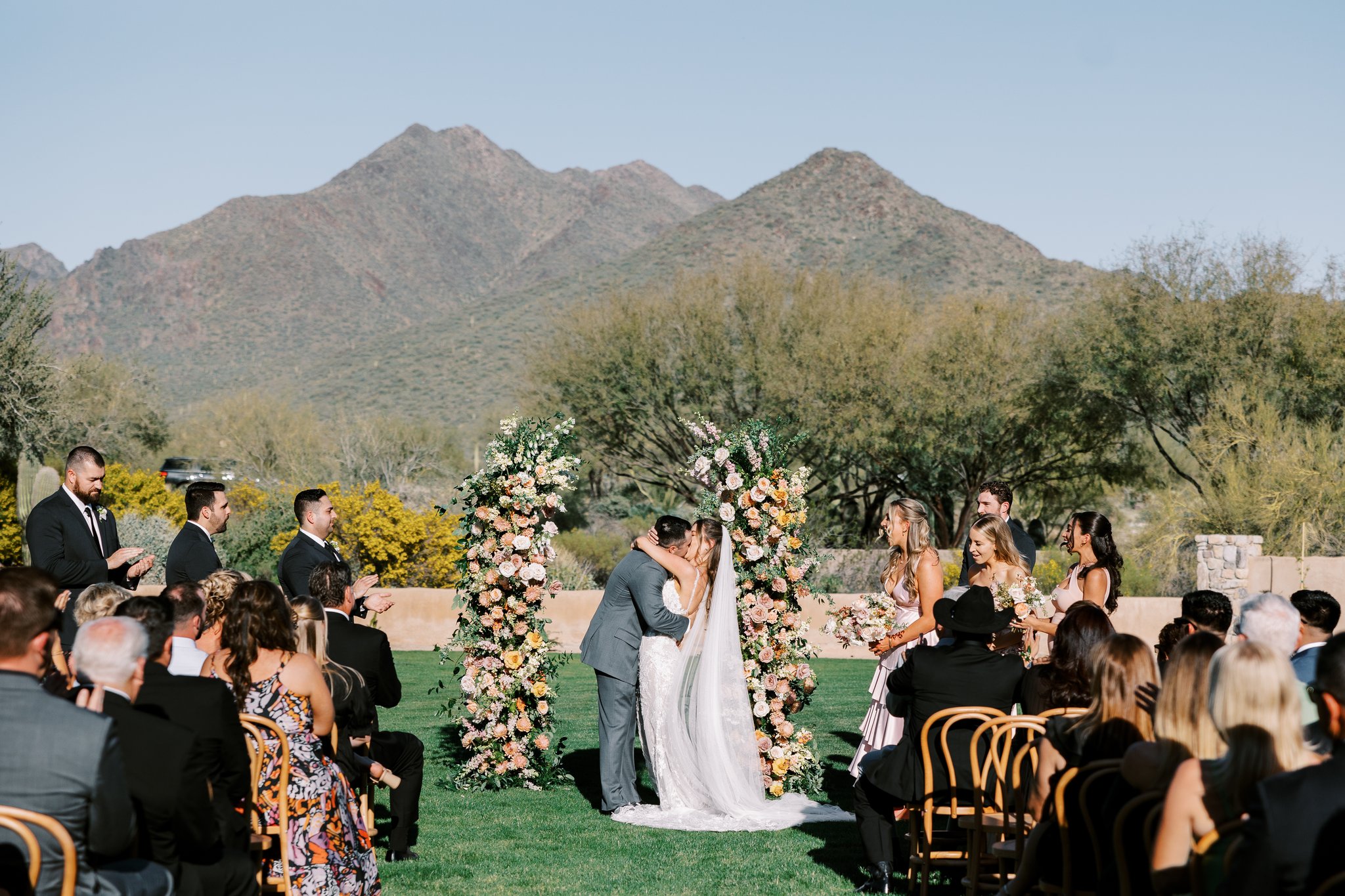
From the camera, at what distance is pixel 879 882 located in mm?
5953

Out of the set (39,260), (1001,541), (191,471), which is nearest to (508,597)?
(1001,541)

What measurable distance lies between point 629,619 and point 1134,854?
14.3ft

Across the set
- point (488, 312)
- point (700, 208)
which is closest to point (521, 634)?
point (488, 312)

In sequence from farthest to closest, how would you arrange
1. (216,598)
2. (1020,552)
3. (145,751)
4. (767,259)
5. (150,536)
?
1. (767,259)
2. (150,536)
3. (1020,552)
4. (216,598)
5. (145,751)

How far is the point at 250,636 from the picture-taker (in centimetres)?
484

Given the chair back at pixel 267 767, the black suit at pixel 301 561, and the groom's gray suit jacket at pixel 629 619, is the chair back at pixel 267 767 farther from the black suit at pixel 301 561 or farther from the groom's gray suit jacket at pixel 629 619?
the groom's gray suit jacket at pixel 629 619

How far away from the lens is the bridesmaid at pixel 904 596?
286 inches

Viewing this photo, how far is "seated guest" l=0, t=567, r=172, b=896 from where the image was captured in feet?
10.6

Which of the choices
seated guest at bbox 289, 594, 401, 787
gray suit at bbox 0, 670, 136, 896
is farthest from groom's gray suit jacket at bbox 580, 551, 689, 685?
gray suit at bbox 0, 670, 136, 896

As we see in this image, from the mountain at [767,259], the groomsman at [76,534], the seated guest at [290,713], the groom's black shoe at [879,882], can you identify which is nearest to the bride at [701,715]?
the groom's black shoe at [879,882]

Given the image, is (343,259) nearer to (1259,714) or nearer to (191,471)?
(191,471)

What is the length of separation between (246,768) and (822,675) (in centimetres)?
1210

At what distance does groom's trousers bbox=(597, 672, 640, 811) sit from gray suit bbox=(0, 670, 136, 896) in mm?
4592

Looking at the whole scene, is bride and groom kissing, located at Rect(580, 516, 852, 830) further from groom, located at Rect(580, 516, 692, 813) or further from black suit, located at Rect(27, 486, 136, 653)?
black suit, located at Rect(27, 486, 136, 653)
